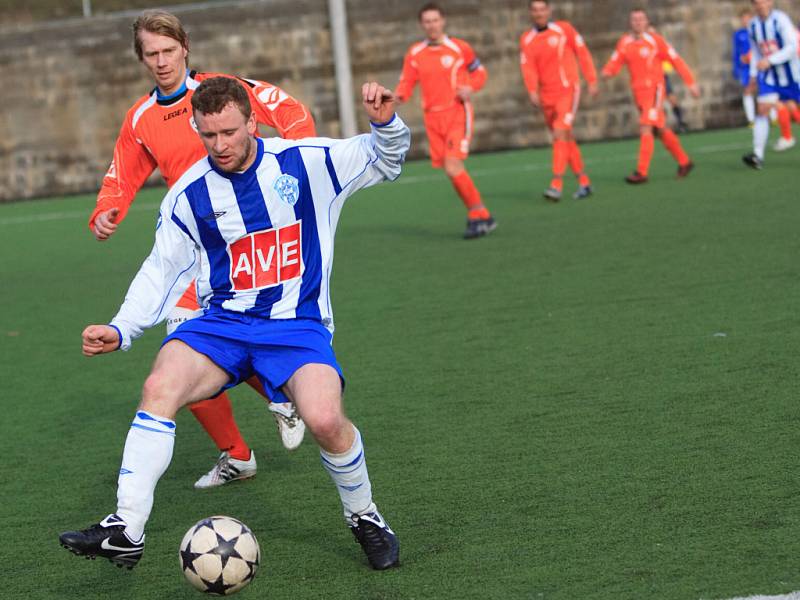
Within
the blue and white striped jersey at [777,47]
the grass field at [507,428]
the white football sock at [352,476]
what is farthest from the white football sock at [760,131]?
the white football sock at [352,476]

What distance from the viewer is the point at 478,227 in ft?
39.7

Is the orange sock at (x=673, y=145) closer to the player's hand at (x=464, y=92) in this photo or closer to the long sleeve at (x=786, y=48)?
the long sleeve at (x=786, y=48)

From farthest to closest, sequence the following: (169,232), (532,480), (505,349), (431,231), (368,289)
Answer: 1. (431,231)
2. (368,289)
3. (505,349)
4. (532,480)
5. (169,232)

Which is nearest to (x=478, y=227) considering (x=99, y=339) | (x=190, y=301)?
(x=190, y=301)

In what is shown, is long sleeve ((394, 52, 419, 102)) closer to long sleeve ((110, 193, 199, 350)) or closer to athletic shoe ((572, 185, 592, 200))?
athletic shoe ((572, 185, 592, 200))

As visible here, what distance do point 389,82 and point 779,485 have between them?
58.2 ft

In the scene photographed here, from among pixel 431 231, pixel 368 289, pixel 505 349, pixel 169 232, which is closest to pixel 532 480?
pixel 169 232

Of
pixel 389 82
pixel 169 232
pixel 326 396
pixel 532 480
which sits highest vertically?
pixel 169 232

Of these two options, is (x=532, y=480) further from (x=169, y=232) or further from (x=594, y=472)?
(x=169, y=232)

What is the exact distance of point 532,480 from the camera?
4957 millimetres

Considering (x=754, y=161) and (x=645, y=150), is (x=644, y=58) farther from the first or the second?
(x=754, y=161)

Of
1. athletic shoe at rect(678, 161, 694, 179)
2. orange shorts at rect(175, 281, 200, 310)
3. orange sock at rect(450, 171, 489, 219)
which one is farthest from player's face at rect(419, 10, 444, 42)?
orange shorts at rect(175, 281, 200, 310)

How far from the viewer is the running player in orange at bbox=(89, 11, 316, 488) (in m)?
5.42

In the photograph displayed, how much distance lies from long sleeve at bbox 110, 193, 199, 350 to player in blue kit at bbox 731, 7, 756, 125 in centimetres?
1609
